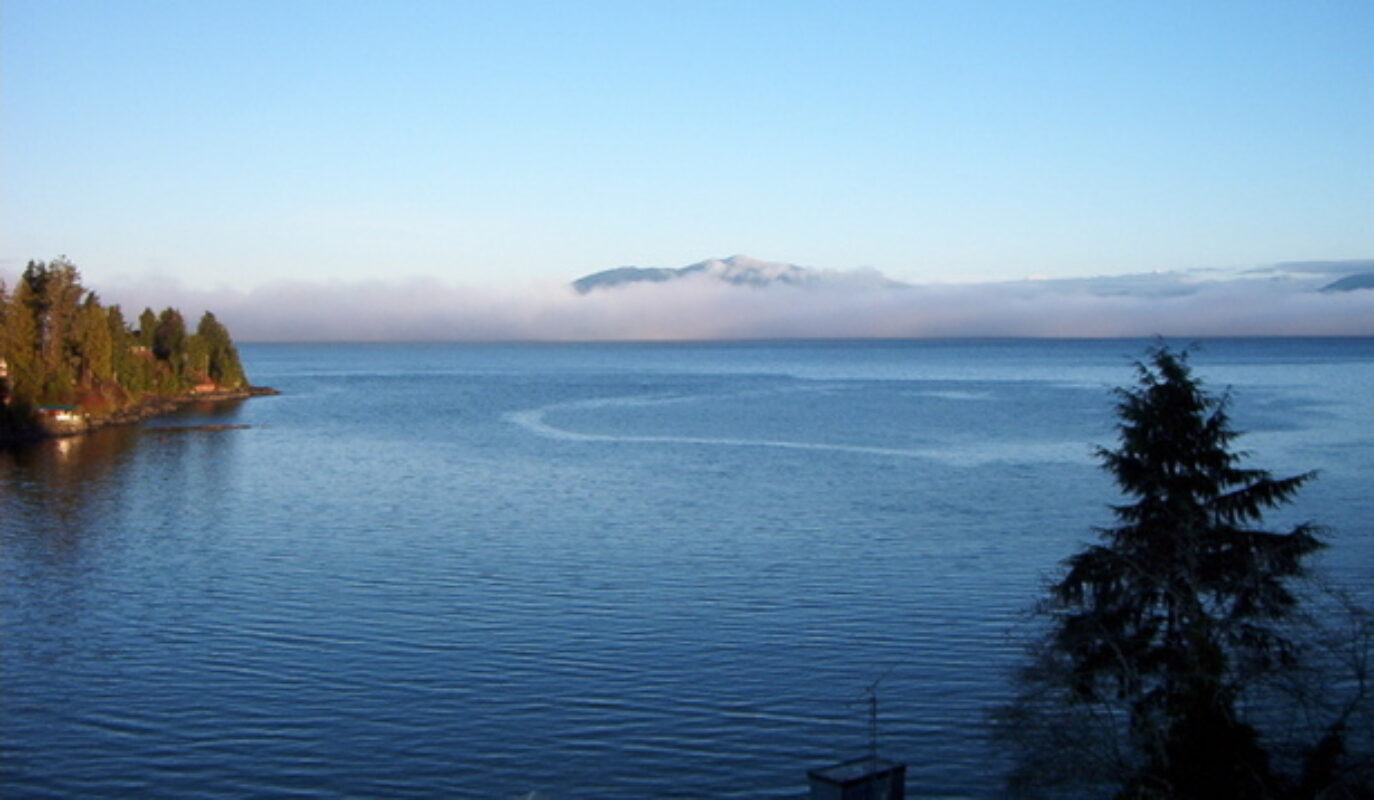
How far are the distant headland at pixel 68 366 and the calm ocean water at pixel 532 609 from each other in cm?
1531

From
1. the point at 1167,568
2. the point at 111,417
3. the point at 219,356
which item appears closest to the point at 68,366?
the point at 111,417

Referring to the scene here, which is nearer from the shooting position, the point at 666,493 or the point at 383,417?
the point at 666,493

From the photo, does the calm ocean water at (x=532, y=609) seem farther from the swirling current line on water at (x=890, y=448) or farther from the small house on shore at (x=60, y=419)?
the small house on shore at (x=60, y=419)

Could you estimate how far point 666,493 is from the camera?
157 ft

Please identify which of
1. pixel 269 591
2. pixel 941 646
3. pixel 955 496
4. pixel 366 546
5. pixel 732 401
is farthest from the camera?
pixel 732 401

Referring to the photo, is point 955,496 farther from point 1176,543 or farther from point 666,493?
point 1176,543

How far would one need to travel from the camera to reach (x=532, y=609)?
2825 cm

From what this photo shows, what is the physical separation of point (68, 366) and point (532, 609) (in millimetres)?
71131

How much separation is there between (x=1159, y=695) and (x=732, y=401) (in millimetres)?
98259

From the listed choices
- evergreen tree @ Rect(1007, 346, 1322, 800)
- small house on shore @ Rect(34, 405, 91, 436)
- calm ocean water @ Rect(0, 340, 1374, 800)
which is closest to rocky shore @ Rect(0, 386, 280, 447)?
small house on shore @ Rect(34, 405, 91, 436)

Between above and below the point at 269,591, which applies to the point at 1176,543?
above

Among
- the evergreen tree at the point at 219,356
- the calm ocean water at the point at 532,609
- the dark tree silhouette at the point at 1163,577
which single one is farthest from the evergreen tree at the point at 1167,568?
the evergreen tree at the point at 219,356

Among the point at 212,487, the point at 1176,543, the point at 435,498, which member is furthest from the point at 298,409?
the point at 1176,543

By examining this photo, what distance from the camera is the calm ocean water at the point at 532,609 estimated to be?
754 inches
